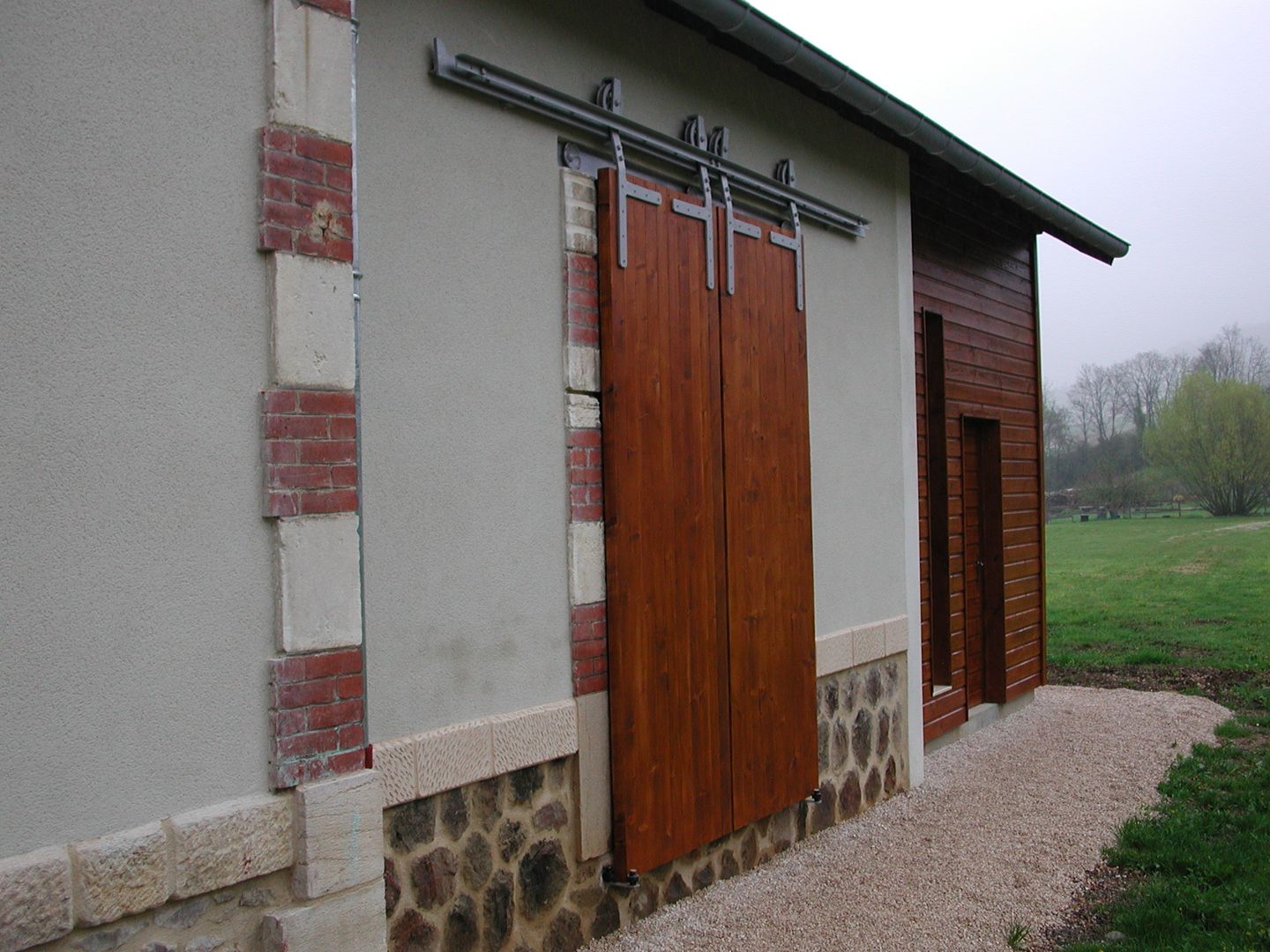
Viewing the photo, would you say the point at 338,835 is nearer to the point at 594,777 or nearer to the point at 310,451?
the point at 310,451

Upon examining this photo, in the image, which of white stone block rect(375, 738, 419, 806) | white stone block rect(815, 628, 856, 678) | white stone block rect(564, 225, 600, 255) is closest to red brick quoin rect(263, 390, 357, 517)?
white stone block rect(375, 738, 419, 806)

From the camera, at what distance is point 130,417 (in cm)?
251

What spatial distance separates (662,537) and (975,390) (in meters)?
4.60

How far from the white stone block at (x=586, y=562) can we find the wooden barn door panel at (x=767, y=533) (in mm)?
892

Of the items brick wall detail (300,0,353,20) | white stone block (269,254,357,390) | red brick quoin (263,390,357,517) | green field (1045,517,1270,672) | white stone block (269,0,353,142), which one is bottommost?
green field (1045,517,1270,672)

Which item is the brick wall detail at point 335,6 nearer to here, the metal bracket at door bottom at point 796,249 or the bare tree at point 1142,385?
the metal bracket at door bottom at point 796,249

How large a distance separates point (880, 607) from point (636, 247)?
10.1 ft

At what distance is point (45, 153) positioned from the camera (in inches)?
94.1

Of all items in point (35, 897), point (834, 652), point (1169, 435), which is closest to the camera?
point (35, 897)

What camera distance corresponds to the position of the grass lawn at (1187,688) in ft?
14.3

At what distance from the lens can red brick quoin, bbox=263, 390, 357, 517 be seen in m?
2.76

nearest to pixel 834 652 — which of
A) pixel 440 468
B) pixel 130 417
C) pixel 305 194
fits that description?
pixel 440 468

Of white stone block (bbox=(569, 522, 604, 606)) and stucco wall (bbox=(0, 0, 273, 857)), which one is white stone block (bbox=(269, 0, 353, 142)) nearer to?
stucco wall (bbox=(0, 0, 273, 857))

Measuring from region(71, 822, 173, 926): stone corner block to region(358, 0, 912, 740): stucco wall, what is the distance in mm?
905
